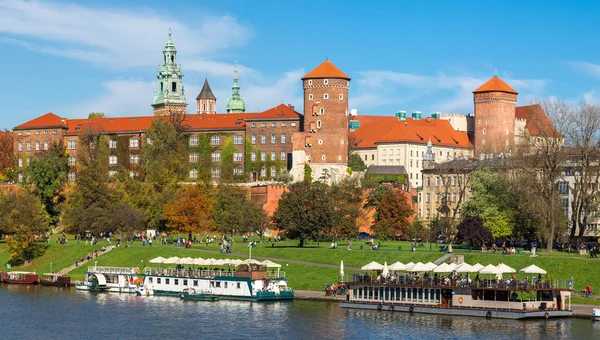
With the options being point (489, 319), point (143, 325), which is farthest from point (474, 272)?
point (143, 325)

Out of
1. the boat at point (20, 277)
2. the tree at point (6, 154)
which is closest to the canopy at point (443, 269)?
the boat at point (20, 277)

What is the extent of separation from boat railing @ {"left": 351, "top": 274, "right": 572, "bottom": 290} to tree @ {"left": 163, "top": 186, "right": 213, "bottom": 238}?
3999 cm

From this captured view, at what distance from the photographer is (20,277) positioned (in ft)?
327

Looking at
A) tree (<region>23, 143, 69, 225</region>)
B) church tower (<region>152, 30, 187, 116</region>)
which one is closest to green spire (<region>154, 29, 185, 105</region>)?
church tower (<region>152, 30, 187, 116</region>)

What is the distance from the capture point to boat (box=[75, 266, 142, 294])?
91.1 m

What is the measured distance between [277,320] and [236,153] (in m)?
80.4

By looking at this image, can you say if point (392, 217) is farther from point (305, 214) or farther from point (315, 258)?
point (315, 258)

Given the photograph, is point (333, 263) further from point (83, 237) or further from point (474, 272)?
point (83, 237)

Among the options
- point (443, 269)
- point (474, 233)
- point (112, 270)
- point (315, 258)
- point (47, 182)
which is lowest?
point (112, 270)

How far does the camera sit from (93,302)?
8231 cm

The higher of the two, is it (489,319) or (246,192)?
(246,192)

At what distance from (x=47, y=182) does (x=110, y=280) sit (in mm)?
50908

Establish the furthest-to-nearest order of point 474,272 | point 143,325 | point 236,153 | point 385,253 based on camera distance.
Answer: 1. point 236,153
2. point 385,253
3. point 474,272
4. point 143,325

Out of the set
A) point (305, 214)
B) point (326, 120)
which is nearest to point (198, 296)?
point (305, 214)
